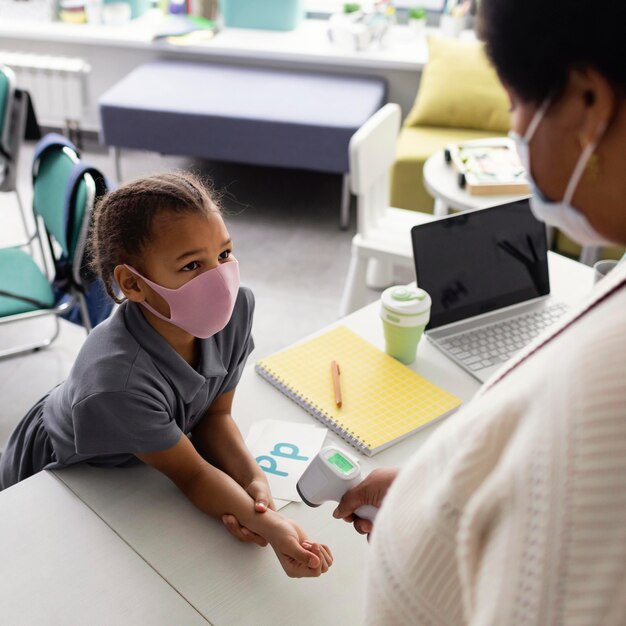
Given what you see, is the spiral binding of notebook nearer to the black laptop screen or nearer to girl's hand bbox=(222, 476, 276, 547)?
girl's hand bbox=(222, 476, 276, 547)

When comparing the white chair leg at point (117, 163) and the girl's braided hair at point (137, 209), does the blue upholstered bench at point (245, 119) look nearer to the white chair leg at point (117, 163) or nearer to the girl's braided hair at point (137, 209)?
the white chair leg at point (117, 163)

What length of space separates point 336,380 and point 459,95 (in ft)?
8.21

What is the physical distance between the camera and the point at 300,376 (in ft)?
4.90

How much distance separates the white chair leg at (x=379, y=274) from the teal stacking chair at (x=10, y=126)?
1.29 metres

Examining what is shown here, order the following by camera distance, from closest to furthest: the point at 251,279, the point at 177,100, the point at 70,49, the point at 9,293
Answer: the point at 9,293
the point at 251,279
the point at 177,100
the point at 70,49

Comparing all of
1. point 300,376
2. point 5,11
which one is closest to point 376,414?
point 300,376

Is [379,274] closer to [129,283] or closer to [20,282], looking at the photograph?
[20,282]

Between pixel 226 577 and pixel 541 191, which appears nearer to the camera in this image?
pixel 541 191

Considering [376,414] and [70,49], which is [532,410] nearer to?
[376,414]

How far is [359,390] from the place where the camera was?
1474mm

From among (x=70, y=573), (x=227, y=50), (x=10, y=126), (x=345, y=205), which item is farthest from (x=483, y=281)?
(x=227, y=50)

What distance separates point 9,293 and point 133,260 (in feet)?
3.70

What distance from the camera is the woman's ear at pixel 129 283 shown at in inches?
50.1

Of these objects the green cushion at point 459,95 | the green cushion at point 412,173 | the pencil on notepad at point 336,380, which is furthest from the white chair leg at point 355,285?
the pencil on notepad at point 336,380
